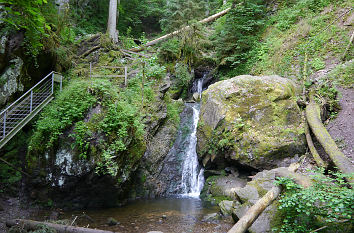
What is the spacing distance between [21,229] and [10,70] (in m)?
5.87

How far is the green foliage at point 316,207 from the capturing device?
395 cm

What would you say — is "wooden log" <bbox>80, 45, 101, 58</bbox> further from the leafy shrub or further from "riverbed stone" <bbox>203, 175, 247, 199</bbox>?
"riverbed stone" <bbox>203, 175, 247, 199</bbox>

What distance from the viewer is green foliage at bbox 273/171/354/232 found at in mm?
3953

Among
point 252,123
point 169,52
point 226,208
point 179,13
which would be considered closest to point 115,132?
point 226,208

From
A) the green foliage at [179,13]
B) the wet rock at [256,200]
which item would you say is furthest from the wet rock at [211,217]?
the green foliage at [179,13]

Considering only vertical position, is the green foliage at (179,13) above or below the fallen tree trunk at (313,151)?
above

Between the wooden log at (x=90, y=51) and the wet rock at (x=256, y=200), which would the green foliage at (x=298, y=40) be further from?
the wooden log at (x=90, y=51)

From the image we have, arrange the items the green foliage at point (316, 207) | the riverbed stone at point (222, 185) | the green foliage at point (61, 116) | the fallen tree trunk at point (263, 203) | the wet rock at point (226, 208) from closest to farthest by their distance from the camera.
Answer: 1. the green foliage at point (316, 207)
2. the fallen tree trunk at point (263, 203)
3. the wet rock at point (226, 208)
4. the green foliage at point (61, 116)
5. the riverbed stone at point (222, 185)

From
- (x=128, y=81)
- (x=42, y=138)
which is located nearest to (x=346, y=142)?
(x=128, y=81)

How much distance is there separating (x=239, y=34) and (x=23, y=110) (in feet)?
41.7

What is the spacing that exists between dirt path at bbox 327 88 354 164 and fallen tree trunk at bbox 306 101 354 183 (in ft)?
1.65

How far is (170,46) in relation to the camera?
1570cm

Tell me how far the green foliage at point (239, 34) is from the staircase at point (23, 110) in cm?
1045

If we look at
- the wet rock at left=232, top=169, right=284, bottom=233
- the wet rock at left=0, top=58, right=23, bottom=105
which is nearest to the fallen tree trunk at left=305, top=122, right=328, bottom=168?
the wet rock at left=232, top=169, right=284, bottom=233
